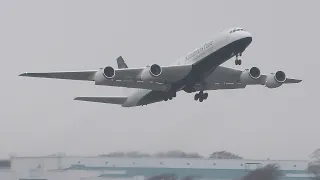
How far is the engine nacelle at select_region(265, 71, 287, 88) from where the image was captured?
76750mm

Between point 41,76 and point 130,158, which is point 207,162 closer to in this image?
point 130,158

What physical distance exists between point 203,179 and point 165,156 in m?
4.41

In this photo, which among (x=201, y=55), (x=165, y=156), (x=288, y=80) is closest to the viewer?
(x=201, y=55)

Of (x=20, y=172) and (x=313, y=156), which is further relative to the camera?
(x=313, y=156)

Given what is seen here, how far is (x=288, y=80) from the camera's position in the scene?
81.1m

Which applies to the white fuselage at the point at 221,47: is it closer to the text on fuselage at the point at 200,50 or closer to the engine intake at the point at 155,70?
the text on fuselage at the point at 200,50

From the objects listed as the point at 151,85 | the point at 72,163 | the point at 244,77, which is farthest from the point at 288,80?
the point at 72,163

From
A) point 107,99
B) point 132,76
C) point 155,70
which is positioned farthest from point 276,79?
point 107,99

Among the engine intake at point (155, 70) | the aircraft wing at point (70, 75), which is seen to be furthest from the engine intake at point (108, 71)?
the engine intake at point (155, 70)

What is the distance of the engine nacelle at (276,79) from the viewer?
76.8m

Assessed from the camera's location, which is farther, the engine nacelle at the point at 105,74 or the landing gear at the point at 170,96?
the landing gear at the point at 170,96

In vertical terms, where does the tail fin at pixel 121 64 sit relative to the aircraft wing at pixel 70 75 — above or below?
above

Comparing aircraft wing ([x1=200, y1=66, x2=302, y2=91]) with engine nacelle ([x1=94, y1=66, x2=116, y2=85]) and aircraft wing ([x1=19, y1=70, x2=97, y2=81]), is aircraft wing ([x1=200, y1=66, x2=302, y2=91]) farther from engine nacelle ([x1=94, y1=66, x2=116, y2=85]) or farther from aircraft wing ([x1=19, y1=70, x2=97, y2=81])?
aircraft wing ([x1=19, y1=70, x2=97, y2=81])

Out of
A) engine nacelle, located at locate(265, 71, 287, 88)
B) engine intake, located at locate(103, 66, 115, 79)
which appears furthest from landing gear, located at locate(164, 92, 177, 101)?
engine nacelle, located at locate(265, 71, 287, 88)
